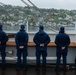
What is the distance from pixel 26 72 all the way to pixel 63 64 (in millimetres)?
1463

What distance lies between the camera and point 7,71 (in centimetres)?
980

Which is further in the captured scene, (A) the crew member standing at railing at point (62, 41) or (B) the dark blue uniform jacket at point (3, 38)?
(B) the dark blue uniform jacket at point (3, 38)

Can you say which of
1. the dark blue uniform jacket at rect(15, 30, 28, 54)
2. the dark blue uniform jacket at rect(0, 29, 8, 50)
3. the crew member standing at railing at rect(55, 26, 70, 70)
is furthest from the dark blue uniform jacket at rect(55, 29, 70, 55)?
the dark blue uniform jacket at rect(0, 29, 8, 50)

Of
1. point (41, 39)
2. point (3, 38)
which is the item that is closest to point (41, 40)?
point (41, 39)

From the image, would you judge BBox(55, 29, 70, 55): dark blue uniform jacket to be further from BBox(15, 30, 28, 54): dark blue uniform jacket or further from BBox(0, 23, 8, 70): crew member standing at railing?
BBox(0, 23, 8, 70): crew member standing at railing

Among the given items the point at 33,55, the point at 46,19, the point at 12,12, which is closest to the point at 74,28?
the point at 46,19

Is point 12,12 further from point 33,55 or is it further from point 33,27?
point 33,55

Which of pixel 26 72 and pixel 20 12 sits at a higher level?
pixel 20 12

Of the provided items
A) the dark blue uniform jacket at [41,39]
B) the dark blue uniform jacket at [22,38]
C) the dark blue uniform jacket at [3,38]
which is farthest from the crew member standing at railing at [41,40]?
the dark blue uniform jacket at [3,38]

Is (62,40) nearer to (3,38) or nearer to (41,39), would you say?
(41,39)

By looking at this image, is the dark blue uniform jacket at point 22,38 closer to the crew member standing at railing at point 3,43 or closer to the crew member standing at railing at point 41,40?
the crew member standing at railing at point 41,40

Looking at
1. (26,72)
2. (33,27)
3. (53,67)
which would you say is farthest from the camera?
(33,27)

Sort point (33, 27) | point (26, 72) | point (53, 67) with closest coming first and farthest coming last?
point (26, 72) → point (53, 67) → point (33, 27)

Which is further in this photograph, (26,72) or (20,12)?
(20,12)
